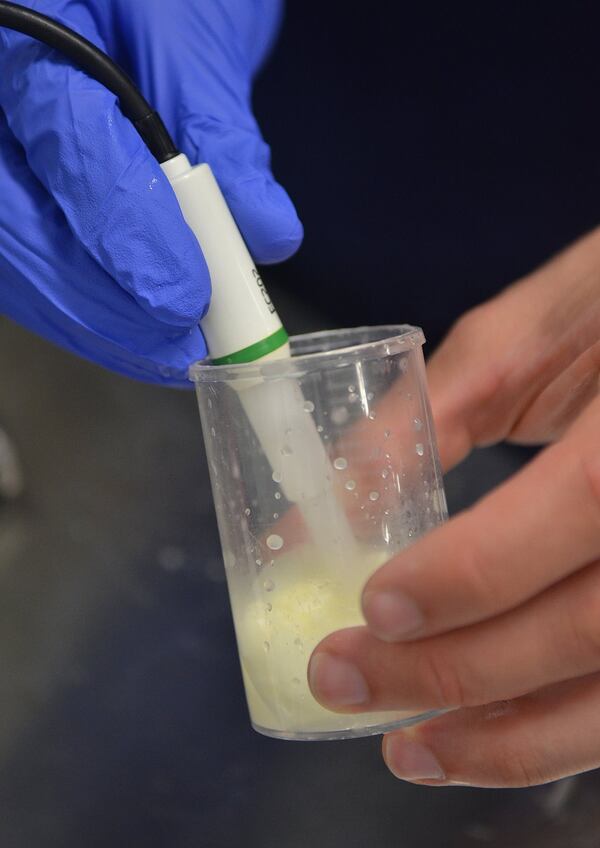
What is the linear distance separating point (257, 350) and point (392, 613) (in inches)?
7.0

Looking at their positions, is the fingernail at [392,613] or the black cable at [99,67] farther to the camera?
the black cable at [99,67]

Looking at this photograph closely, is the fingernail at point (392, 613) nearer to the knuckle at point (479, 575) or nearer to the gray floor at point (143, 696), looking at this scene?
the knuckle at point (479, 575)

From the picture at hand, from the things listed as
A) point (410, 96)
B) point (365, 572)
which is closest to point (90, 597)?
point (365, 572)

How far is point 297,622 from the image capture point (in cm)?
43

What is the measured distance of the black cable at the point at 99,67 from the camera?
492 mm

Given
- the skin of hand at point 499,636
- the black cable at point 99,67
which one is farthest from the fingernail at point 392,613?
the black cable at point 99,67

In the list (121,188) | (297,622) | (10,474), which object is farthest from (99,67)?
(10,474)

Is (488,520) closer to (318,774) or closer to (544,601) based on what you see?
(544,601)

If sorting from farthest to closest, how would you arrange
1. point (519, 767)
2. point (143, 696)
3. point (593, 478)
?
point (143, 696), point (519, 767), point (593, 478)

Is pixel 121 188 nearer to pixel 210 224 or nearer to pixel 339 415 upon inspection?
pixel 210 224

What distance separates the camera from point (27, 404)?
0.87 m

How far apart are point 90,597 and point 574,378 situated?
1.40 ft

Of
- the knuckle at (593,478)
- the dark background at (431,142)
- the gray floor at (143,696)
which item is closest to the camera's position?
the knuckle at (593,478)

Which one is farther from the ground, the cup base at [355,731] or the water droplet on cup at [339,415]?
the water droplet on cup at [339,415]
